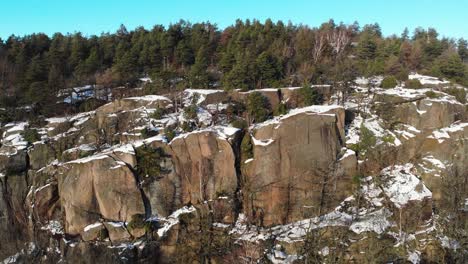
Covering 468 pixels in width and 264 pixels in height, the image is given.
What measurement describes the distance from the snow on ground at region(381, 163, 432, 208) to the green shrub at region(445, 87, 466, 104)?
36.6 ft

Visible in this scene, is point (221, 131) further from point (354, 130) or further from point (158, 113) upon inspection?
point (354, 130)

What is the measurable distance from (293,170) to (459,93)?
20.6 m

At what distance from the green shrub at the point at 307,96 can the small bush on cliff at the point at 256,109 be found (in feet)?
12.7

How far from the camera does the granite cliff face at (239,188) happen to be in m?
24.6

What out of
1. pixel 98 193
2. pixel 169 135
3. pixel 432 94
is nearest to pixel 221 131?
pixel 169 135

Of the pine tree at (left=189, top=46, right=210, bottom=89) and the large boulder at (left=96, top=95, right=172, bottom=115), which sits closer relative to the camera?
the large boulder at (left=96, top=95, right=172, bottom=115)

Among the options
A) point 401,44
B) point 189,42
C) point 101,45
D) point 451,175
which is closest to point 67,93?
point 101,45

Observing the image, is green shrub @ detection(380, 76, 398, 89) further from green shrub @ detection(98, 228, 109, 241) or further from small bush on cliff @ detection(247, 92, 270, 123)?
green shrub @ detection(98, 228, 109, 241)

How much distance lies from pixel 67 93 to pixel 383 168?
112ft

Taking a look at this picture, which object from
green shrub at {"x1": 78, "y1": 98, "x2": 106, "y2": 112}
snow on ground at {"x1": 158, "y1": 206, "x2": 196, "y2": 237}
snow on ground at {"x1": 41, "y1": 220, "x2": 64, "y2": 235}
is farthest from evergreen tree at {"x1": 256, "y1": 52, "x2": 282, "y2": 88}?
snow on ground at {"x1": 41, "y1": 220, "x2": 64, "y2": 235}

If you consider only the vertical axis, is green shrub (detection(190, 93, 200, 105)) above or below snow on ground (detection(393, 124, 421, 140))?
above

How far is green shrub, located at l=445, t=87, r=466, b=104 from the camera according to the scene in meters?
35.6

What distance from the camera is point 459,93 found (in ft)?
117

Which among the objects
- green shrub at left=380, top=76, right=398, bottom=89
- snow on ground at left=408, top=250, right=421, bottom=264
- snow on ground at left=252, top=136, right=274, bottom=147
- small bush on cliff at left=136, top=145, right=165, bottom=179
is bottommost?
snow on ground at left=408, top=250, right=421, bottom=264
